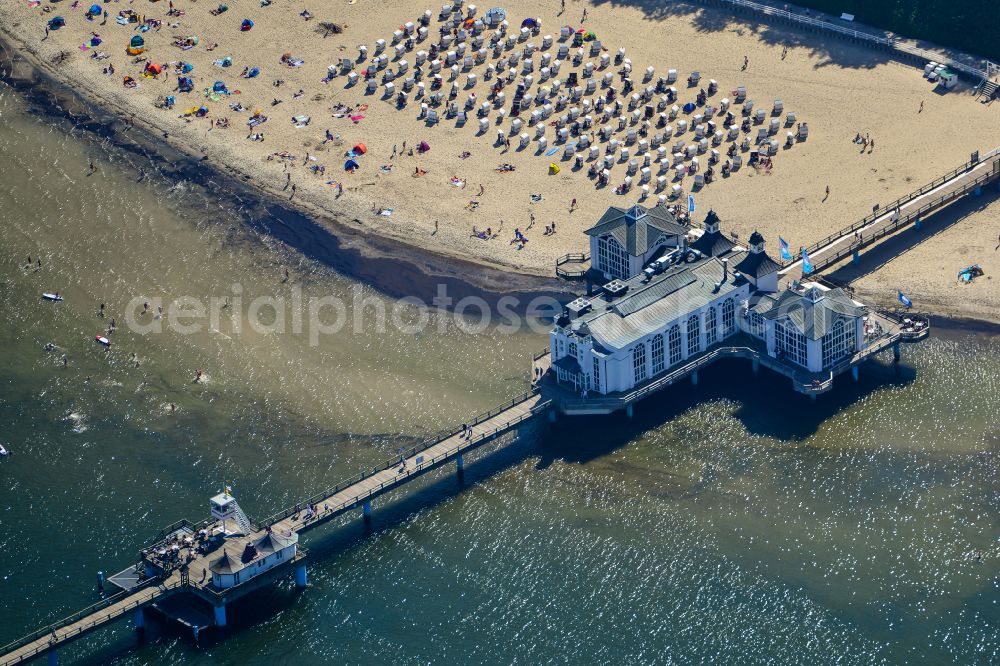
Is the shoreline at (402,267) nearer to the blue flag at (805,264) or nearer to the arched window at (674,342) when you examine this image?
the blue flag at (805,264)

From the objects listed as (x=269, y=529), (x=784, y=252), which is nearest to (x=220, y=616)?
(x=269, y=529)

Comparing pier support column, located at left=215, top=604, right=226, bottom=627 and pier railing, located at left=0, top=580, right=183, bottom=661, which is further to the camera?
pier support column, located at left=215, top=604, right=226, bottom=627

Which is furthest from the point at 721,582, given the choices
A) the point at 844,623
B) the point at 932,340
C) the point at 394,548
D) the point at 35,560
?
the point at 35,560

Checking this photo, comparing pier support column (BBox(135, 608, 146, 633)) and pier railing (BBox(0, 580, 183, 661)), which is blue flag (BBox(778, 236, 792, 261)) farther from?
pier support column (BBox(135, 608, 146, 633))

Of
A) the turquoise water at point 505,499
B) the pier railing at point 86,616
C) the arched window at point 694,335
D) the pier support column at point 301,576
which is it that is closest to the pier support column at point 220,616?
the turquoise water at point 505,499

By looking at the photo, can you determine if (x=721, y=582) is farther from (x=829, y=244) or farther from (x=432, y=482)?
(x=829, y=244)

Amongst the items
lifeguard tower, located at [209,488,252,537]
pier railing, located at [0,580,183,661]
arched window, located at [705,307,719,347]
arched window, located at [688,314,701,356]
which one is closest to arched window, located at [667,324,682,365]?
arched window, located at [688,314,701,356]
